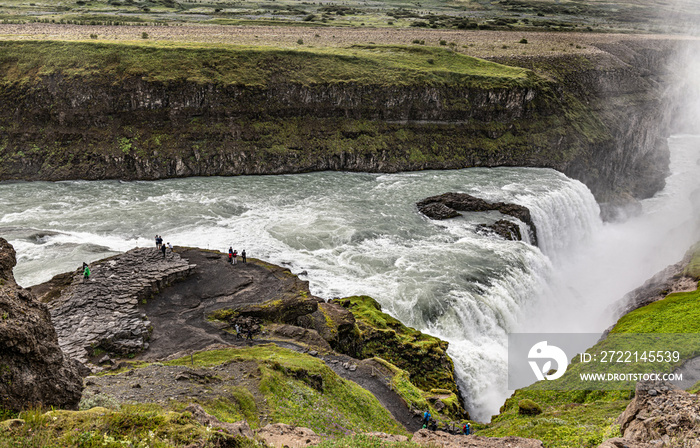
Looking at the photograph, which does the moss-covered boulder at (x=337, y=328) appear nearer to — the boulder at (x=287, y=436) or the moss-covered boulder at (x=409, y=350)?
the moss-covered boulder at (x=409, y=350)

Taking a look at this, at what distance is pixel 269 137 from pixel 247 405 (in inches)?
1963

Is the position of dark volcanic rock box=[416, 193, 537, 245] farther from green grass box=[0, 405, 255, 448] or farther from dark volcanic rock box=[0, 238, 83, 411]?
green grass box=[0, 405, 255, 448]

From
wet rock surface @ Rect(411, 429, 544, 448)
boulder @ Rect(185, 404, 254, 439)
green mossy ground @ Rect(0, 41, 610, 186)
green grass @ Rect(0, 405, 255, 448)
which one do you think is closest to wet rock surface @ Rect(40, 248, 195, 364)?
boulder @ Rect(185, 404, 254, 439)

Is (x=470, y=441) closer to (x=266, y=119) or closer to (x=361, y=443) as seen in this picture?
(x=361, y=443)

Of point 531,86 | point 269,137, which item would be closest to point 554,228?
point 531,86

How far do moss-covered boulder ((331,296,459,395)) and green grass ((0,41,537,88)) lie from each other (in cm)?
4502

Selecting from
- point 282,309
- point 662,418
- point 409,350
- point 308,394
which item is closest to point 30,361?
point 308,394

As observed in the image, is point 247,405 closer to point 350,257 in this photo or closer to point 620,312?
point 350,257

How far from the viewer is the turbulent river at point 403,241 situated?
36.4 metres

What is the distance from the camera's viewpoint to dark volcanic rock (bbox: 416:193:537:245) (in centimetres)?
5225

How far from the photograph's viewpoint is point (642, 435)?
16234mm

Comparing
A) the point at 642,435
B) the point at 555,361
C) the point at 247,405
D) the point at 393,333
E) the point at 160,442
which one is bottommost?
the point at 555,361

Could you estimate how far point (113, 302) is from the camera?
28188 mm

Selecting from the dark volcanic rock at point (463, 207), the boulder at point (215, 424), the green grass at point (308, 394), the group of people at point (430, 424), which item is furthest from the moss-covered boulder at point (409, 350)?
the dark volcanic rock at point (463, 207)
